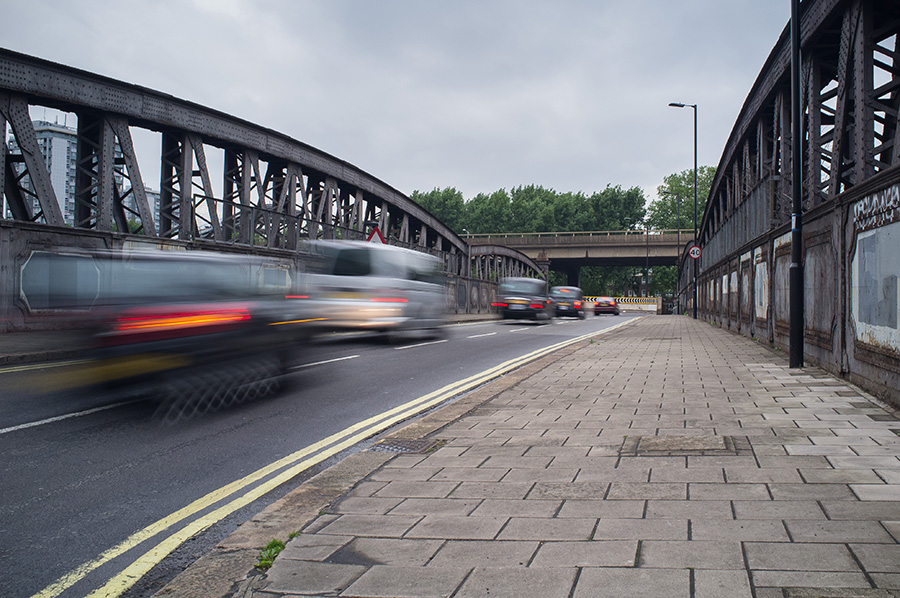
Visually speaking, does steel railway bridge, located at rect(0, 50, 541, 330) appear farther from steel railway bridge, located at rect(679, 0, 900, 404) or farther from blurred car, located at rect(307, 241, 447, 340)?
steel railway bridge, located at rect(679, 0, 900, 404)

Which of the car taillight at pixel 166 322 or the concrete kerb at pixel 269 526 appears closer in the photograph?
the concrete kerb at pixel 269 526

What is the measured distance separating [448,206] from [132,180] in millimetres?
100635

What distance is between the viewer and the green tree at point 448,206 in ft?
382

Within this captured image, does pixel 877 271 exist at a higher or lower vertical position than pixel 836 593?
higher

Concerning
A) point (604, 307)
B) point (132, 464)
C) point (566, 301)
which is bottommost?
point (132, 464)

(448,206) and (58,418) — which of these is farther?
(448,206)

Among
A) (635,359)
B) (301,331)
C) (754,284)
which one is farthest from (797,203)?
(301,331)

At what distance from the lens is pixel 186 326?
6527 millimetres

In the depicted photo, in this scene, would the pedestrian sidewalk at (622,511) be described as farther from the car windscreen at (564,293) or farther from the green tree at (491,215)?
the green tree at (491,215)

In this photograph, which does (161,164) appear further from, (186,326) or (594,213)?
(594,213)

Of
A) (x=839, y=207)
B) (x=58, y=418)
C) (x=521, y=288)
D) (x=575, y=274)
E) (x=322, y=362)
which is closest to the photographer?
(x=58, y=418)

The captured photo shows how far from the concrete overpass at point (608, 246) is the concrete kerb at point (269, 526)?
54574mm

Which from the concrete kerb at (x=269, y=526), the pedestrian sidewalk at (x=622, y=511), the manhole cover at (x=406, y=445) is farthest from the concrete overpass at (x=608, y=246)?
the concrete kerb at (x=269, y=526)

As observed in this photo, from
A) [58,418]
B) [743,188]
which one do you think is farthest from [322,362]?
[743,188]
